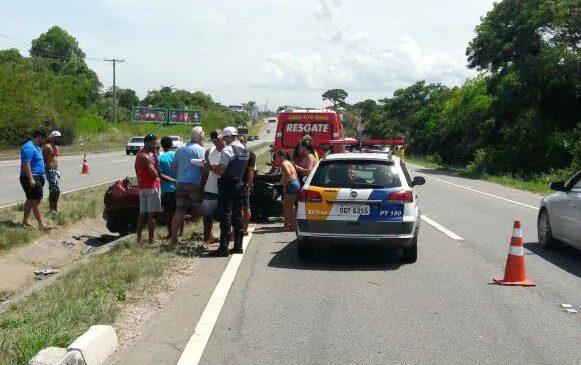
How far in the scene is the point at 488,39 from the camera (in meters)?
41.7

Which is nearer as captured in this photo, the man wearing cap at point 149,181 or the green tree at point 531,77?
the man wearing cap at point 149,181

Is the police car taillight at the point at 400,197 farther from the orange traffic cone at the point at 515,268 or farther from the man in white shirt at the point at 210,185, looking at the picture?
the man in white shirt at the point at 210,185

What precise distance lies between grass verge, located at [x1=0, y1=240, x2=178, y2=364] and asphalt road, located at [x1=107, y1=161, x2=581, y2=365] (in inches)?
20.2

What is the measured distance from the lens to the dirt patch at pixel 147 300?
20.7ft

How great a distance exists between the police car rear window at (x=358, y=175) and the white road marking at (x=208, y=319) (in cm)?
165

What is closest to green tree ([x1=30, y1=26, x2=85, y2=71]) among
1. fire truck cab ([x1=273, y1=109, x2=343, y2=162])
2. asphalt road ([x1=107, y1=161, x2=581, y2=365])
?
fire truck cab ([x1=273, y1=109, x2=343, y2=162])

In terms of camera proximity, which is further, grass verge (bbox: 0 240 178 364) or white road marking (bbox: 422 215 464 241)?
white road marking (bbox: 422 215 464 241)

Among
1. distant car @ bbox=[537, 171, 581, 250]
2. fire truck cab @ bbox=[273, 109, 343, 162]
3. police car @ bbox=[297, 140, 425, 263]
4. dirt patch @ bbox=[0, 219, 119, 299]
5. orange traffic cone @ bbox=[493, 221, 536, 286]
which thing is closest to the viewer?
orange traffic cone @ bbox=[493, 221, 536, 286]

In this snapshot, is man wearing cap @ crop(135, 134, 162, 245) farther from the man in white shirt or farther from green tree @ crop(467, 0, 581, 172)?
green tree @ crop(467, 0, 581, 172)

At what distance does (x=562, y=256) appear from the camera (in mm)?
10797

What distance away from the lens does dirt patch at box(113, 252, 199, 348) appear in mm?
6316

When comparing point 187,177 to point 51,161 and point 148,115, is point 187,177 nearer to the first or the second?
point 51,161

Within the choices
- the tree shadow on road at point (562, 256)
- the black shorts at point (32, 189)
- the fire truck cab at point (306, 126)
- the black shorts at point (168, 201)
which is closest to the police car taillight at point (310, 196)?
the black shorts at point (168, 201)

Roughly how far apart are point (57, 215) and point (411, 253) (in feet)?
24.8
